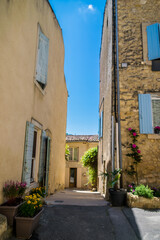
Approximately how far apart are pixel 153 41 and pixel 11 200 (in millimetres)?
6846

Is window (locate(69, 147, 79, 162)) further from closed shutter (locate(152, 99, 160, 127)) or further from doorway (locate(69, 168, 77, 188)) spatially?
closed shutter (locate(152, 99, 160, 127))

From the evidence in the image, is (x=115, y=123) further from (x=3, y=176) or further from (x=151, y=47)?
(x=3, y=176)

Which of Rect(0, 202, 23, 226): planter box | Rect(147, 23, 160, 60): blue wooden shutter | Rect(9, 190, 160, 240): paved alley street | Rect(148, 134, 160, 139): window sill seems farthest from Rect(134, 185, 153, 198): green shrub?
Rect(147, 23, 160, 60): blue wooden shutter

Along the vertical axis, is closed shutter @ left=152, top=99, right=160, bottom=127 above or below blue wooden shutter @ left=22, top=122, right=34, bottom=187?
above

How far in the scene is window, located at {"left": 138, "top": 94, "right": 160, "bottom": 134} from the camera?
6.49m

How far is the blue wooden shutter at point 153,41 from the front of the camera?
7.04 m

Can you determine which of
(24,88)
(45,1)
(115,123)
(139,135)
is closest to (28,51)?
(24,88)

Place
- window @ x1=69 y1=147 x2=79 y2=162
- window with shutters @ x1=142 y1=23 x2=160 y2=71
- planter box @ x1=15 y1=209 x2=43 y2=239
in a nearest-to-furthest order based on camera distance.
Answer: planter box @ x1=15 y1=209 x2=43 y2=239 < window with shutters @ x1=142 y1=23 x2=160 y2=71 < window @ x1=69 y1=147 x2=79 y2=162

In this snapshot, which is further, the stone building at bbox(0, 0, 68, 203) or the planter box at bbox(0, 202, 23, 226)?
the stone building at bbox(0, 0, 68, 203)

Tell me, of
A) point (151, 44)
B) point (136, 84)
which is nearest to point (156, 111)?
point (136, 84)

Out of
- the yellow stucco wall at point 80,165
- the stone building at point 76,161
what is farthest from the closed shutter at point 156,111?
the yellow stucco wall at point 80,165

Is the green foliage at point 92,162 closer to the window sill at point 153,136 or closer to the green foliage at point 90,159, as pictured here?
the green foliage at point 90,159

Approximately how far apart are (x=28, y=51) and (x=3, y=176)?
3.09 meters

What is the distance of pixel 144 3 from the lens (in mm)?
7688
